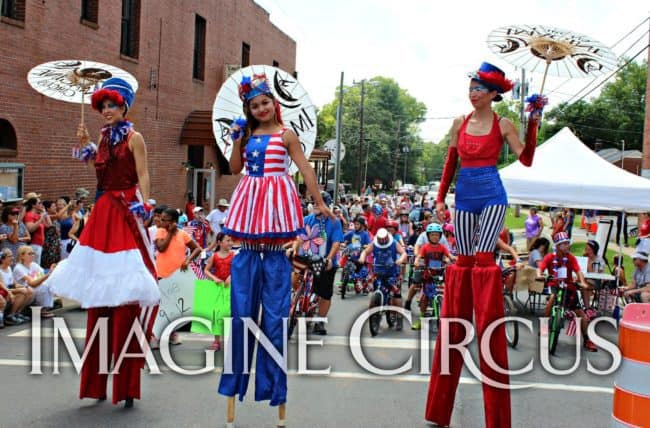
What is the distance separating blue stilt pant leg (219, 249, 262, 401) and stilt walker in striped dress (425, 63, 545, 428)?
1.42 meters

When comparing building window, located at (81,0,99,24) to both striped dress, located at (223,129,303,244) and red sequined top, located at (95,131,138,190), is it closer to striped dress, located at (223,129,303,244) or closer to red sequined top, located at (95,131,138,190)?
red sequined top, located at (95,131,138,190)

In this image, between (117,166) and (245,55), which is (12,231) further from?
(245,55)

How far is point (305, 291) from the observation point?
31.7ft

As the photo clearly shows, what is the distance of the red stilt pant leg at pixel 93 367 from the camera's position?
5355 millimetres

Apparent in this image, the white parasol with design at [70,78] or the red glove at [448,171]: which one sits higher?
the white parasol with design at [70,78]

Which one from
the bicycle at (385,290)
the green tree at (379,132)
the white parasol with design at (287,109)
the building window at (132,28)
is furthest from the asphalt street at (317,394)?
the green tree at (379,132)

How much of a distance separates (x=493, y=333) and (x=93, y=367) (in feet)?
9.69

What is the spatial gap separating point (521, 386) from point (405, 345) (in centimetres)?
219

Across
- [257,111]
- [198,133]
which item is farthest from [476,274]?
[198,133]

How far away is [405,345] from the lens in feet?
29.9

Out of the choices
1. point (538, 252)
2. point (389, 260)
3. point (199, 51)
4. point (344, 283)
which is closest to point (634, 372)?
point (389, 260)

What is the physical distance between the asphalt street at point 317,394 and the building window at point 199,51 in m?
17.8

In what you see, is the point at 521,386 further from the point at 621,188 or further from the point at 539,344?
the point at 621,188

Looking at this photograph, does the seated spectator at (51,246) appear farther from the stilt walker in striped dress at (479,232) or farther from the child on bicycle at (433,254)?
the stilt walker in striped dress at (479,232)
